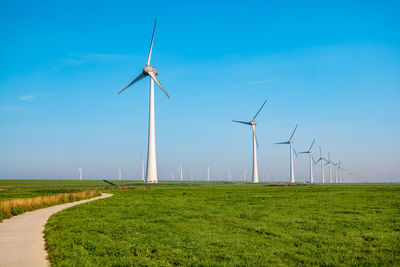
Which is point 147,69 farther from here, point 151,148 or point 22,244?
point 22,244

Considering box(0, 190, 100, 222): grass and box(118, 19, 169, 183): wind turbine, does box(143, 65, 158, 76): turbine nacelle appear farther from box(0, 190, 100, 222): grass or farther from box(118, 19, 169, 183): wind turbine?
box(0, 190, 100, 222): grass

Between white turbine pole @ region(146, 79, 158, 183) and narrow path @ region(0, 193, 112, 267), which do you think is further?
white turbine pole @ region(146, 79, 158, 183)

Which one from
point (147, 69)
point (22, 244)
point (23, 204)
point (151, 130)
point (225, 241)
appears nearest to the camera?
point (22, 244)

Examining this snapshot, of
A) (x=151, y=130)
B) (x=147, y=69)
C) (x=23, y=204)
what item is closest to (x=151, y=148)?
(x=151, y=130)

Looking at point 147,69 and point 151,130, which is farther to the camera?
point 147,69

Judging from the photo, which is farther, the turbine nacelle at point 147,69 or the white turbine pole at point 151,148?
the turbine nacelle at point 147,69

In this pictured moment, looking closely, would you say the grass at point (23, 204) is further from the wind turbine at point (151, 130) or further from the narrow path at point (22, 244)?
the wind turbine at point (151, 130)

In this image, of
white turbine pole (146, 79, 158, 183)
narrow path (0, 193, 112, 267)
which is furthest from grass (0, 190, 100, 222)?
white turbine pole (146, 79, 158, 183)

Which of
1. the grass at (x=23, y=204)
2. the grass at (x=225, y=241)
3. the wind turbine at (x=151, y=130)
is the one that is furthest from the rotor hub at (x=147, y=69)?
the grass at (x=225, y=241)

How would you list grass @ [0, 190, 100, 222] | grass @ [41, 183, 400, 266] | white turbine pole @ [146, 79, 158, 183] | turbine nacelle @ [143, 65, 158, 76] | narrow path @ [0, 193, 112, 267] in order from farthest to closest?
turbine nacelle @ [143, 65, 158, 76], white turbine pole @ [146, 79, 158, 183], grass @ [0, 190, 100, 222], grass @ [41, 183, 400, 266], narrow path @ [0, 193, 112, 267]

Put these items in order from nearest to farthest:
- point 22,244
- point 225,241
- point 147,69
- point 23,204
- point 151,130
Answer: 1. point 22,244
2. point 225,241
3. point 23,204
4. point 151,130
5. point 147,69

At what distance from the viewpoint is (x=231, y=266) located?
10039 mm


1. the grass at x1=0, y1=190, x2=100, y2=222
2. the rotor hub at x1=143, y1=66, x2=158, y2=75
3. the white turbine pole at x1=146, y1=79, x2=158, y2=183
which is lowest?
the grass at x1=0, y1=190, x2=100, y2=222

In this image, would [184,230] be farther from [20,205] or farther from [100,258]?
[20,205]
